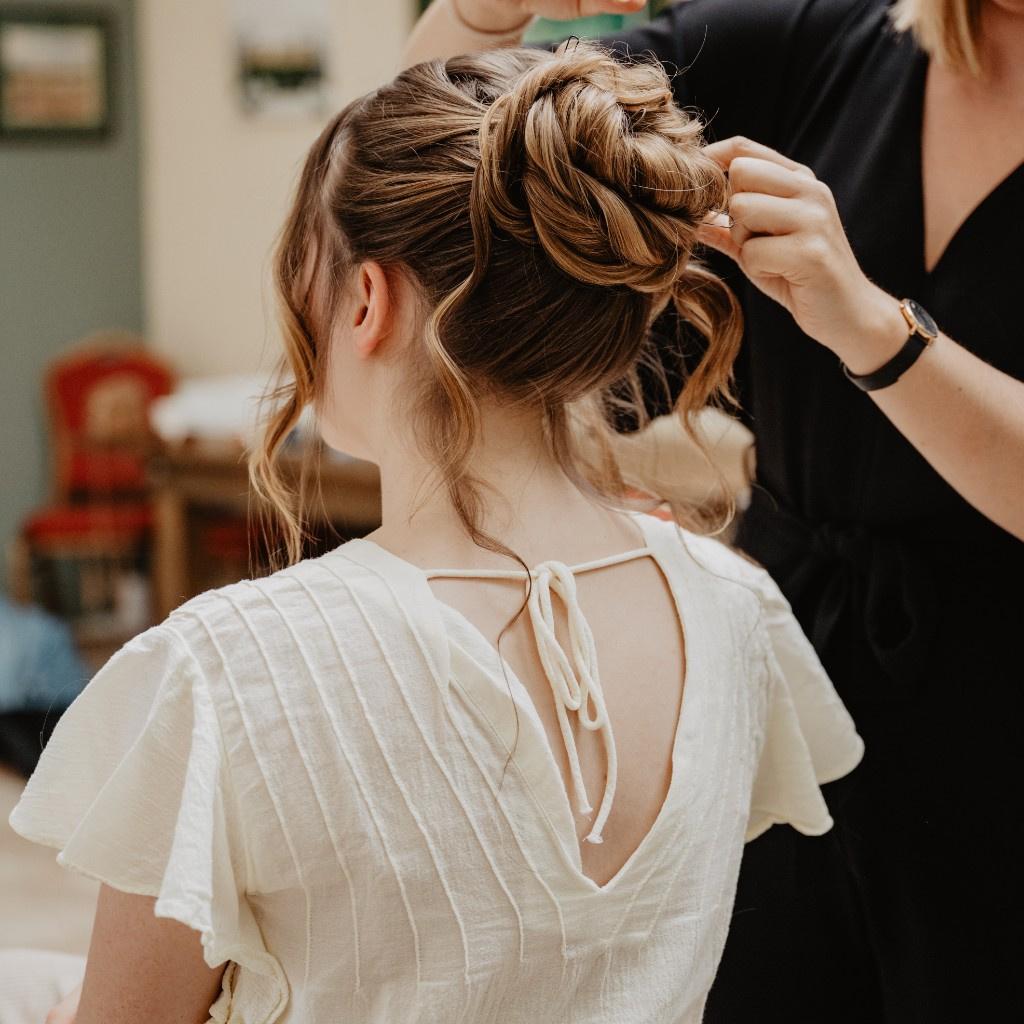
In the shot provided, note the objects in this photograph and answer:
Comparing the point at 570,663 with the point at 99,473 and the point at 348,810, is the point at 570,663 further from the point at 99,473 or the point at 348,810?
the point at 99,473

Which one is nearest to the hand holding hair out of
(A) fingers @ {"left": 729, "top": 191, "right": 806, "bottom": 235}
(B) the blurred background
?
(A) fingers @ {"left": 729, "top": 191, "right": 806, "bottom": 235}

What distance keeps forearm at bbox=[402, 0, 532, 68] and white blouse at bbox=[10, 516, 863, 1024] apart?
22.5 inches

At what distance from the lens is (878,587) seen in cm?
124

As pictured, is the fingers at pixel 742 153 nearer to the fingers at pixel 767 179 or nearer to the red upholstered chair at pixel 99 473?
the fingers at pixel 767 179

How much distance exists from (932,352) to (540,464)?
1.01 ft

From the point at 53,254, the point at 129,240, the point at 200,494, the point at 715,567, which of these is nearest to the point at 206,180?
the point at 129,240

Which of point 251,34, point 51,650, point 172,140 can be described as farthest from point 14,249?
point 51,650

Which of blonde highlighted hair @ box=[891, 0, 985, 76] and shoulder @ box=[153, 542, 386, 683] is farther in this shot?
blonde highlighted hair @ box=[891, 0, 985, 76]

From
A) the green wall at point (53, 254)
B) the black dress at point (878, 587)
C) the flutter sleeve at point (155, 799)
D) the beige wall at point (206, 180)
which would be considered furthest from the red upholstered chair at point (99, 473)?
the flutter sleeve at point (155, 799)

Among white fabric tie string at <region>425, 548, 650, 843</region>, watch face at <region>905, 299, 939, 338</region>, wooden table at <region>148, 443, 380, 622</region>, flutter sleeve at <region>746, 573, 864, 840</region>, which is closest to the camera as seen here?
white fabric tie string at <region>425, 548, 650, 843</region>

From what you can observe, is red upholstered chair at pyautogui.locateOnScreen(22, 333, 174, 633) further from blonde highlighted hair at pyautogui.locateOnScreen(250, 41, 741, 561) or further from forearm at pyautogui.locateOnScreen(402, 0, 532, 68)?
blonde highlighted hair at pyautogui.locateOnScreen(250, 41, 741, 561)

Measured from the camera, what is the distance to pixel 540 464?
3.22 feet

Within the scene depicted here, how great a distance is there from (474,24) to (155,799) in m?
0.77

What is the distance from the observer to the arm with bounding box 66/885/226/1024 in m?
0.88
